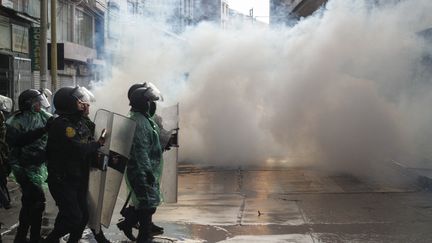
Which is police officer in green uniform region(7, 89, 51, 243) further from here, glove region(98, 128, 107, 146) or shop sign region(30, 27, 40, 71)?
shop sign region(30, 27, 40, 71)

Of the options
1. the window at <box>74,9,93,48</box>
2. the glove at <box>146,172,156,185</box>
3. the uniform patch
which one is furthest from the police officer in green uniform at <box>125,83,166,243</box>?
the window at <box>74,9,93,48</box>

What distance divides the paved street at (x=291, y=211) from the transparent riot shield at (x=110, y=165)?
36.0 inches

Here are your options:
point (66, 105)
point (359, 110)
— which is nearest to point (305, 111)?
point (359, 110)

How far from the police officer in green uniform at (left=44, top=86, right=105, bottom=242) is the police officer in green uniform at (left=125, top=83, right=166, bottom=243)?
1.81ft

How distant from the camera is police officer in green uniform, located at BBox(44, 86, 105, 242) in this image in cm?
493

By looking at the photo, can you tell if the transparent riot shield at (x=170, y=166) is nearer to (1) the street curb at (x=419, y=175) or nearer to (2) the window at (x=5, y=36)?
(1) the street curb at (x=419, y=175)

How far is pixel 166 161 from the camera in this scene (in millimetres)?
6895

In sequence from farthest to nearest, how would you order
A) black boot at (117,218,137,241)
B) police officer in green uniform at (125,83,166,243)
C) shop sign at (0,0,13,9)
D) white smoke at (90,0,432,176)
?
shop sign at (0,0,13,9) → white smoke at (90,0,432,176) → black boot at (117,218,137,241) → police officer in green uniform at (125,83,166,243)

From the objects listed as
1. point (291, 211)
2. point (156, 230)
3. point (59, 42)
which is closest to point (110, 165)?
point (156, 230)

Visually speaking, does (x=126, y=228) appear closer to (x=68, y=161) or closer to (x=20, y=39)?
(x=68, y=161)

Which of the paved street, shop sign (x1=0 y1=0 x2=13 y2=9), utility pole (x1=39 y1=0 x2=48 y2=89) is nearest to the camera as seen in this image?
the paved street

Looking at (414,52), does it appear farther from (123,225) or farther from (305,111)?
(123,225)

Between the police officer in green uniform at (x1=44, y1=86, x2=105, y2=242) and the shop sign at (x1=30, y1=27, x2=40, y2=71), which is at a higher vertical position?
the shop sign at (x1=30, y1=27, x2=40, y2=71)

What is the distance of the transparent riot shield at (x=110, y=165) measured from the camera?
5.26 metres
